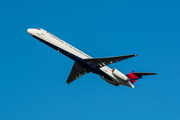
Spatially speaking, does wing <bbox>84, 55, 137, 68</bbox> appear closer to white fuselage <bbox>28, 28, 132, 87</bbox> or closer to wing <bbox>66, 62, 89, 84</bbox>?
white fuselage <bbox>28, 28, 132, 87</bbox>

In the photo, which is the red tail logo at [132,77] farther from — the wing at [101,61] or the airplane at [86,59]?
the wing at [101,61]

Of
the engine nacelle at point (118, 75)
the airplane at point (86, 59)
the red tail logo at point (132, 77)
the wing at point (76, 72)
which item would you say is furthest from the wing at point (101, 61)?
the red tail logo at point (132, 77)

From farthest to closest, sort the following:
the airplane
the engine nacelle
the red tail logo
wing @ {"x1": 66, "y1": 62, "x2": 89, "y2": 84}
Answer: wing @ {"x1": 66, "y1": 62, "x2": 89, "y2": 84} → the red tail logo → the engine nacelle → the airplane

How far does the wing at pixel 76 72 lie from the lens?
42162 millimetres

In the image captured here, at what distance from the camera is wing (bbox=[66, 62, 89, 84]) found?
4216cm

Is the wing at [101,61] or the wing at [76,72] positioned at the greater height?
the wing at [76,72]

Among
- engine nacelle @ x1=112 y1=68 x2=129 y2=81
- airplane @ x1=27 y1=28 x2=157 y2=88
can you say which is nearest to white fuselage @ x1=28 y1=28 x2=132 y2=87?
airplane @ x1=27 y1=28 x2=157 y2=88

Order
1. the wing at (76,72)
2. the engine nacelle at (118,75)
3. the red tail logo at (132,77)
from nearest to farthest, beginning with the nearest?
the engine nacelle at (118,75)
the red tail logo at (132,77)
the wing at (76,72)

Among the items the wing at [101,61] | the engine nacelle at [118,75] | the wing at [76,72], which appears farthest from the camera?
the wing at [76,72]

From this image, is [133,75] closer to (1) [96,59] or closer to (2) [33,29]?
(1) [96,59]

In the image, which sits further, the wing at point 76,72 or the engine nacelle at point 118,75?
the wing at point 76,72

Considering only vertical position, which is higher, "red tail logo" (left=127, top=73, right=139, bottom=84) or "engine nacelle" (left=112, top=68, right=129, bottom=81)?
"red tail logo" (left=127, top=73, right=139, bottom=84)

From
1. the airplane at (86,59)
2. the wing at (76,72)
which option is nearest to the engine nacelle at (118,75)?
the airplane at (86,59)

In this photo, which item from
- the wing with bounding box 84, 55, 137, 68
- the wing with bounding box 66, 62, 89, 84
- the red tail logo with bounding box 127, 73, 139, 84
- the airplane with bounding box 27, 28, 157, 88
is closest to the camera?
the wing with bounding box 84, 55, 137, 68
